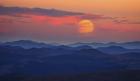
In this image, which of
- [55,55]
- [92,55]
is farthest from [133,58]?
[55,55]

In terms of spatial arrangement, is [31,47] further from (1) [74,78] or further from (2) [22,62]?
(1) [74,78]

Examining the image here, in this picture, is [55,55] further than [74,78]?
Yes

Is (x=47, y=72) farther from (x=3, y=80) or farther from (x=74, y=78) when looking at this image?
(x=74, y=78)

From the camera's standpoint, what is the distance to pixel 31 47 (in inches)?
4919

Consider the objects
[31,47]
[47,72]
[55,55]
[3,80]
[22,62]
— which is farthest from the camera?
[31,47]

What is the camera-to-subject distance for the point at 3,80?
69.0m

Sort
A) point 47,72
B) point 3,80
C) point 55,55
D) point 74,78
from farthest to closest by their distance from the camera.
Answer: point 55,55
point 47,72
point 3,80
point 74,78

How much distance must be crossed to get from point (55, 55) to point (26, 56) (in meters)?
10.4

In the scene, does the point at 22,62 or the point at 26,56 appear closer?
the point at 22,62

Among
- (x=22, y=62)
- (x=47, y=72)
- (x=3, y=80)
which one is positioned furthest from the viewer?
(x=22, y=62)

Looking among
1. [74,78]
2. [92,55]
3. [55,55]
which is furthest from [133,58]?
[74,78]

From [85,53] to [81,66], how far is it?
22735 millimetres

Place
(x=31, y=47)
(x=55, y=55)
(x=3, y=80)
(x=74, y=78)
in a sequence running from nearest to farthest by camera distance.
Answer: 1. (x=74, y=78)
2. (x=3, y=80)
3. (x=55, y=55)
4. (x=31, y=47)

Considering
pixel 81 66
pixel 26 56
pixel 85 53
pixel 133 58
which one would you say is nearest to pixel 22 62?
pixel 26 56
